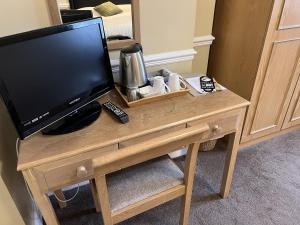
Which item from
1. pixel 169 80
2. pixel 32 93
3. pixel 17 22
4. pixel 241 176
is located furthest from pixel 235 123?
pixel 17 22

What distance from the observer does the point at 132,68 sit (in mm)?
1250

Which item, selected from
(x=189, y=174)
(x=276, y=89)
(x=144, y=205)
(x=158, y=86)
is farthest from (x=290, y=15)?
(x=144, y=205)

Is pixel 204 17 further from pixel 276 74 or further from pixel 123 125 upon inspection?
pixel 123 125

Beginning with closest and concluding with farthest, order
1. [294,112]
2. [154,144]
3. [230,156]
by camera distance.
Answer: [154,144] → [230,156] → [294,112]

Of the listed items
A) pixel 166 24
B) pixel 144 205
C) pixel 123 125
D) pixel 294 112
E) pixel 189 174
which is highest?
pixel 166 24

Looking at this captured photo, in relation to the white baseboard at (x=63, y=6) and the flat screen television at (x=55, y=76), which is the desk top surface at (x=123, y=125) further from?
the white baseboard at (x=63, y=6)

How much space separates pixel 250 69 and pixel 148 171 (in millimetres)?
1053

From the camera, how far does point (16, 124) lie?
953 millimetres

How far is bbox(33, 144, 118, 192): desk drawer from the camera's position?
3.14ft

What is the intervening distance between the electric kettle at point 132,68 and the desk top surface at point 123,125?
4.6 inches

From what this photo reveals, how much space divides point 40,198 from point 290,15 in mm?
1747

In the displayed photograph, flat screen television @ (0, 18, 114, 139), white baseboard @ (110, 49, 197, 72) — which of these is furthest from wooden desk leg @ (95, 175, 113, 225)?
white baseboard @ (110, 49, 197, 72)

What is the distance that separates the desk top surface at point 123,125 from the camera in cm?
97

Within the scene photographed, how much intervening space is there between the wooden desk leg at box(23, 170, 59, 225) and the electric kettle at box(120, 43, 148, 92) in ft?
2.09
